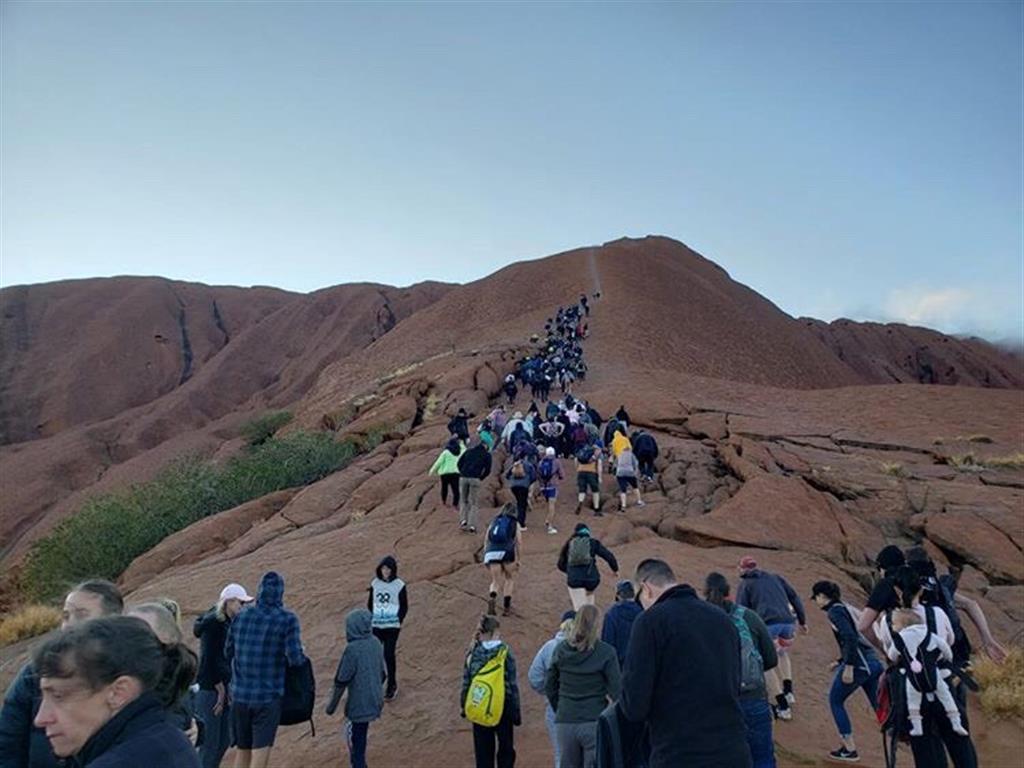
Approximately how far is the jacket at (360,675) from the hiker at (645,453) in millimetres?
10866

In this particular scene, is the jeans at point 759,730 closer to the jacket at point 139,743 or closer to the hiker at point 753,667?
the hiker at point 753,667

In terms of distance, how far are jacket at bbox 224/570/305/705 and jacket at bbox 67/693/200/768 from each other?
3.50 meters

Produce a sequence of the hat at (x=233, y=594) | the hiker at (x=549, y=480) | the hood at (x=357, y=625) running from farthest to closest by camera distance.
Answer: the hiker at (x=549, y=480), the hood at (x=357, y=625), the hat at (x=233, y=594)

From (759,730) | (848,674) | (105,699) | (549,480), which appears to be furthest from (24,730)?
(549,480)

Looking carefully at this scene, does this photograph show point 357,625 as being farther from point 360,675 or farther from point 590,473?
point 590,473

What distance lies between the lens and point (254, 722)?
608 cm

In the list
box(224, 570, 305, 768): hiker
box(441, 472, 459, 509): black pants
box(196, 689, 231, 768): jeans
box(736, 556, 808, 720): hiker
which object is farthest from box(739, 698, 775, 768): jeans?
box(441, 472, 459, 509): black pants

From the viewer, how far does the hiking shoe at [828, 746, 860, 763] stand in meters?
7.31

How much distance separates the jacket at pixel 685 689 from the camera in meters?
3.88

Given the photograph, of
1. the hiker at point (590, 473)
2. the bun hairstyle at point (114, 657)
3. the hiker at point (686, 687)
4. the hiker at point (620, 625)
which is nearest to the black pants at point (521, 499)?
the hiker at point (590, 473)

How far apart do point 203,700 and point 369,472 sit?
1419 cm

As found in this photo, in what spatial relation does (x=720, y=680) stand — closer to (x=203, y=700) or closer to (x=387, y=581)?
(x=203, y=700)

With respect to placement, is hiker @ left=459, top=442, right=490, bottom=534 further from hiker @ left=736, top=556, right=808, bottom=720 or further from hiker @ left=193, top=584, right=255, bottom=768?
hiker @ left=193, top=584, right=255, bottom=768

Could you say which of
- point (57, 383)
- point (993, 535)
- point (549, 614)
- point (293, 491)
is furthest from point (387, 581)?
point (57, 383)
